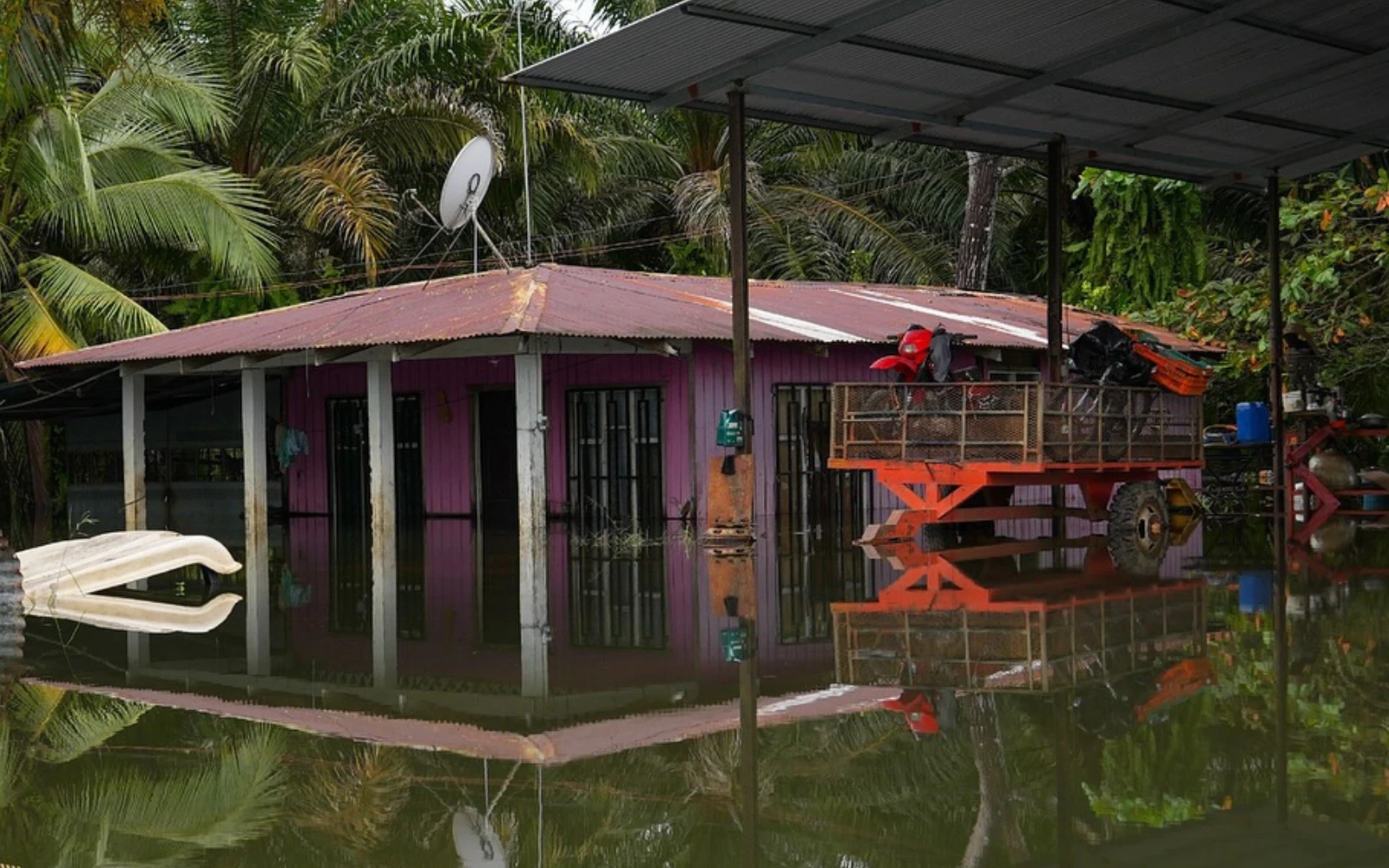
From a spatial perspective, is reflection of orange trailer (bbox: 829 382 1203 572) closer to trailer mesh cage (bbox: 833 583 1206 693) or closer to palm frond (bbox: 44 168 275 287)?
trailer mesh cage (bbox: 833 583 1206 693)

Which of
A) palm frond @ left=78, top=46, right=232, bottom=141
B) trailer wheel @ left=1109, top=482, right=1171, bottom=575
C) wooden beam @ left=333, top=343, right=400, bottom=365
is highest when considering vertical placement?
palm frond @ left=78, top=46, right=232, bottom=141

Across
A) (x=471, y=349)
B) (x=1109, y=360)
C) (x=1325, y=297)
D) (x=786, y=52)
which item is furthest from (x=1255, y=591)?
(x=471, y=349)

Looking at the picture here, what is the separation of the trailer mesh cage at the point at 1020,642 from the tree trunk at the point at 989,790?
2.11 ft

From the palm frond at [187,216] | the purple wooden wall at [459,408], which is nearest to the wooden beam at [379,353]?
the purple wooden wall at [459,408]

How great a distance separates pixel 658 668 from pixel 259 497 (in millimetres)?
12964

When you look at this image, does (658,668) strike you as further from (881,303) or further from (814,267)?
(814,267)

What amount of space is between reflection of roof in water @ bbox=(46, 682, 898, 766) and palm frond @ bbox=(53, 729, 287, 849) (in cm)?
67

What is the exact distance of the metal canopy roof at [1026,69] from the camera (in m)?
14.4

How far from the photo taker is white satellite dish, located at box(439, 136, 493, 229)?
2123 centimetres

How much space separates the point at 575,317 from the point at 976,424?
536cm

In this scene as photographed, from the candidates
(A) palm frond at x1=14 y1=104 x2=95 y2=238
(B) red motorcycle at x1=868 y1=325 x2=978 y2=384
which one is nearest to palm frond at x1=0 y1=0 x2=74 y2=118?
(A) palm frond at x1=14 y1=104 x2=95 y2=238

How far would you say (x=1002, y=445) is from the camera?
16219mm

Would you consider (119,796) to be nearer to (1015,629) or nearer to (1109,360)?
(1015,629)

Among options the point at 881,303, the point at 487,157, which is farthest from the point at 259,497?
the point at 881,303
